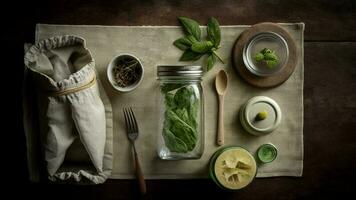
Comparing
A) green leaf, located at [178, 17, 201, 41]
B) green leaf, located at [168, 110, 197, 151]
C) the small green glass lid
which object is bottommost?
the small green glass lid

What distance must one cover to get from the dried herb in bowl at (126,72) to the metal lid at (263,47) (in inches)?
12.0

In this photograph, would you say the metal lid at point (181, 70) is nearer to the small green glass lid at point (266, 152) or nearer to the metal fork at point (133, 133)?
the metal fork at point (133, 133)

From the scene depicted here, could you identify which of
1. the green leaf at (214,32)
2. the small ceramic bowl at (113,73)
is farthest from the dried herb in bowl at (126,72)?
the green leaf at (214,32)

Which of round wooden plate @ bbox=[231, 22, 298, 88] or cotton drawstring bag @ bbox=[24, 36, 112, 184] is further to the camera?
round wooden plate @ bbox=[231, 22, 298, 88]

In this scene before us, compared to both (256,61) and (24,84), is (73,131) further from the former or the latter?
(256,61)

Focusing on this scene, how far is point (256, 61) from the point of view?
1101 millimetres

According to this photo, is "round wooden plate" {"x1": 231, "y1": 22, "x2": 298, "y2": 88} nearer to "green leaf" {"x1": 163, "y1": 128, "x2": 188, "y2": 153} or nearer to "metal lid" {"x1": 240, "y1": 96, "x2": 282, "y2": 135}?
"metal lid" {"x1": 240, "y1": 96, "x2": 282, "y2": 135}

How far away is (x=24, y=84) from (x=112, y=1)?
335 mm

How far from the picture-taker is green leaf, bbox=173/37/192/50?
1.09m

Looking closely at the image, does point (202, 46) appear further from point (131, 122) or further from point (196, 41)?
point (131, 122)

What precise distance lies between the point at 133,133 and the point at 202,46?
0.31 metres

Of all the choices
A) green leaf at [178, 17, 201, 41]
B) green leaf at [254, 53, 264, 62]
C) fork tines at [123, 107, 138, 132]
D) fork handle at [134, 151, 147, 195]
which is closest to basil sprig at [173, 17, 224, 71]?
green leaf at [178, 17, 201, 41]

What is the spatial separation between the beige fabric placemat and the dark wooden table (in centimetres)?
3

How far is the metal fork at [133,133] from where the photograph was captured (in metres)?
1.08
